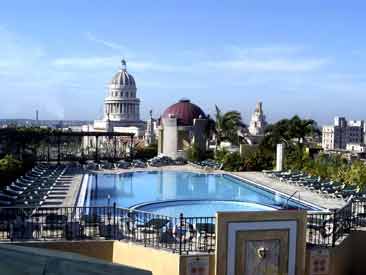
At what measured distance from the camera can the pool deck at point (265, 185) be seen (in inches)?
735

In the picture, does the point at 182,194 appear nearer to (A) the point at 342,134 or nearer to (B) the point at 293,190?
(B) the point at 293,190

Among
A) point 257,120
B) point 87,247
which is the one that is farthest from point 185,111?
point 87,247

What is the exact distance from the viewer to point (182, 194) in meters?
22.4

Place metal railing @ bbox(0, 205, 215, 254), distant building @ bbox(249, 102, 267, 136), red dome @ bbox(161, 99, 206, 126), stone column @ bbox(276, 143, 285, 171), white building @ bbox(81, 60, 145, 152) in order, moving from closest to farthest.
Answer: metal railing @ bbox(0, 205, 215, 254) → stone column @ bbox(276, 143, 285, 171) → red dome @ bbox(161, 99, 206, 126) → distant building @ bbox(249, 102, 267, 136) → white building @ bbox(81, 60, 145, 152)

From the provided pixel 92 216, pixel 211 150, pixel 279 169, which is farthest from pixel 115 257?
pixel 211 150

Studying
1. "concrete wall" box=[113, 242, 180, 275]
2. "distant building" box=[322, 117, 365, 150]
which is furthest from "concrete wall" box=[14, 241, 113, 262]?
"distant building" box=[322, 117, 365, 150]

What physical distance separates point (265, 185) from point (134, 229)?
47.0 ft

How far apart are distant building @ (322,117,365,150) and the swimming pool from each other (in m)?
88.8

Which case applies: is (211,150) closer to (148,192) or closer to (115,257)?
(148,192)

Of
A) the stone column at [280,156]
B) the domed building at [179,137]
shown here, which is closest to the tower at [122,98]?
the domed building at [179,137]

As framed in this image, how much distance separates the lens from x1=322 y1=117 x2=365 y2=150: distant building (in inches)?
4545

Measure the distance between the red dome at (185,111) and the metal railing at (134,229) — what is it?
34.5 m

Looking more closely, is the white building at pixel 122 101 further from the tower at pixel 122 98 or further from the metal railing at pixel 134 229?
the metal railing at pixel 134 229

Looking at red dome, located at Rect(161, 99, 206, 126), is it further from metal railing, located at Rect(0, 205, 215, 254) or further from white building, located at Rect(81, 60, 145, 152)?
white building, located at Rect(81, 60, 145, 152)
